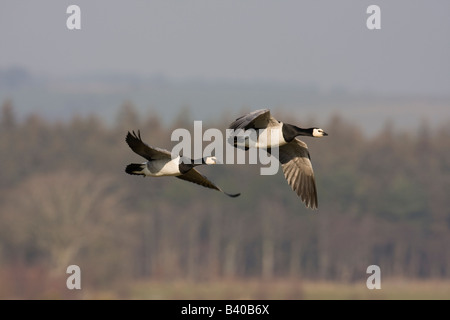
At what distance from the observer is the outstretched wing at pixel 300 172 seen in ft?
62.0

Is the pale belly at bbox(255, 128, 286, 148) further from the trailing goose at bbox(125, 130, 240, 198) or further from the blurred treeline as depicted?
the blurred treeline

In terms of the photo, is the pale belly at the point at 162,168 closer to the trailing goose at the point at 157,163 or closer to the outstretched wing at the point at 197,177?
the trailing goose at the point at 157,163

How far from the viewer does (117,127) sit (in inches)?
3600

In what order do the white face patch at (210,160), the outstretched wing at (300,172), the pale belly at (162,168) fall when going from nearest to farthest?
the white face patch at (210,160) → the pale belly at (162,168) → the outstretched wing at (300,172)

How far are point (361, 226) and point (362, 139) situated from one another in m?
20.9

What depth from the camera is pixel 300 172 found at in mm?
18984

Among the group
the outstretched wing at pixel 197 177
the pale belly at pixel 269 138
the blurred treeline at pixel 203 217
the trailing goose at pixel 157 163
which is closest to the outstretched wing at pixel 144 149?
the trailing goose at pixel 157 163

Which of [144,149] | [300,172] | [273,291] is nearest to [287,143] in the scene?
[300,172]

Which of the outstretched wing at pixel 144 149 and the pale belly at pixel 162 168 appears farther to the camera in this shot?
the pale belly at pixel 162 168

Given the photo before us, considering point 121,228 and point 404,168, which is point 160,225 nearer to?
point 121,228

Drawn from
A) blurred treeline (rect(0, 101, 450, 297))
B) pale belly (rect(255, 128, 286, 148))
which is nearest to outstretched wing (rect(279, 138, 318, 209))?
pale belly (rect(255, 128, 286, 148))
